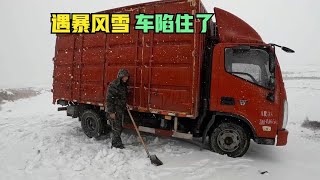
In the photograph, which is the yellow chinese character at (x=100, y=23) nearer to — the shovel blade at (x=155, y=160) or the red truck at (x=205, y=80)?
the red truck at (x=205, y=80)

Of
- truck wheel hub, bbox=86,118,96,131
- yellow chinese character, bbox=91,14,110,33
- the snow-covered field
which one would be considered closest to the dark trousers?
the snow-covered field

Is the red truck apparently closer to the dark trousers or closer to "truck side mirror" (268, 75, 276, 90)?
"truck side mirror" (268, 75, 276, 90)

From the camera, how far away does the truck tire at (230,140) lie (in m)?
6.54

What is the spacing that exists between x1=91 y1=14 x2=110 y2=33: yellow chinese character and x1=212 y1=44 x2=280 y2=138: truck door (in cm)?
317

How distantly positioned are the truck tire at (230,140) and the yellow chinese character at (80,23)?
181 inches

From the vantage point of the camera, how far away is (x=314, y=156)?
7.15 metres

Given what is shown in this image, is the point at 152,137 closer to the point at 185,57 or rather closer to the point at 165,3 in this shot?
the point at 185,57

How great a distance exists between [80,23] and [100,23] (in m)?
0.82

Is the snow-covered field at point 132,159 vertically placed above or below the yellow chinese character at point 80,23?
below

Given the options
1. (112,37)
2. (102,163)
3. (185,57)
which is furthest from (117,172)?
(112,37)

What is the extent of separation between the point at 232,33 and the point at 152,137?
3.45 metres

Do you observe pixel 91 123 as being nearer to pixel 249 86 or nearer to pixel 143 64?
pixel 143 64

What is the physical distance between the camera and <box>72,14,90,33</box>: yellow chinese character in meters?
8.45

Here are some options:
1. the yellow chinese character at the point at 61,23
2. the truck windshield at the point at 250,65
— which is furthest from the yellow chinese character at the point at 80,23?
the truck windshield at the point at 250,65
